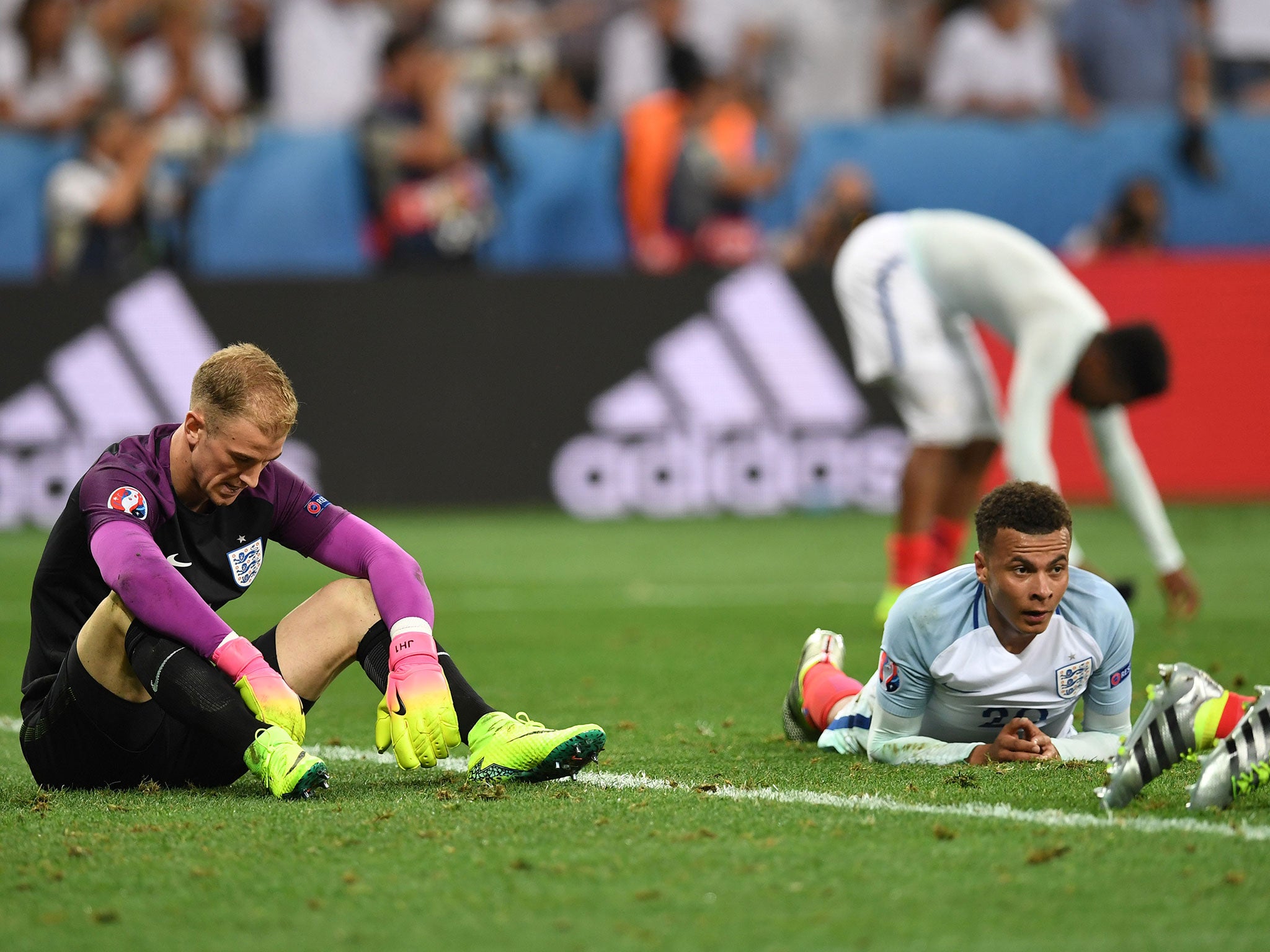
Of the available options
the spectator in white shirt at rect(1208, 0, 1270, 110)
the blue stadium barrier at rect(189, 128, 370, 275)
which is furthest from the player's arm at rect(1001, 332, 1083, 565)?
the spectator in white shirt at rect(1208, 0, 1270, 110)

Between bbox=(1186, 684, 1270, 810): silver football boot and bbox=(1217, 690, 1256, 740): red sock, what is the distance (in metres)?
0.14

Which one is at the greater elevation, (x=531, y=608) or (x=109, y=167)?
(x=109, y=167)

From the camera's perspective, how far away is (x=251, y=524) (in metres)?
4.28

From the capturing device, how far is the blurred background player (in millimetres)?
7527

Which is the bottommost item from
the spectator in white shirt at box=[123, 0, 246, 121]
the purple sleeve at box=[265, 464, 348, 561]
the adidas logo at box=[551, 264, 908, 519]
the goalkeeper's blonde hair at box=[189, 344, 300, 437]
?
the adidas logo at box=[551, 264, 908, 519]

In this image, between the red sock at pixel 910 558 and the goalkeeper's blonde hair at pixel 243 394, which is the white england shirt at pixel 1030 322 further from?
the goalkeeper's blonde hair at pixel 243 394

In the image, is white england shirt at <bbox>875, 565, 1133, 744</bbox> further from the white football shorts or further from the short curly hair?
A: the white football shorts

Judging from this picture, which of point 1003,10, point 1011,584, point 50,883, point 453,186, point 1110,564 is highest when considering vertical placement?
point 1003,10

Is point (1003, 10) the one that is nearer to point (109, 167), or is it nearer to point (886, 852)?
point (109, 167)

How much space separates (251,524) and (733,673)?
9.32 feet

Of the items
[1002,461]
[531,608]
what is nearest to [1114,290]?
[1002,461]

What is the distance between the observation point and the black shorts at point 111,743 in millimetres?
4086

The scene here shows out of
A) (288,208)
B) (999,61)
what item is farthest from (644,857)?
(999,61)

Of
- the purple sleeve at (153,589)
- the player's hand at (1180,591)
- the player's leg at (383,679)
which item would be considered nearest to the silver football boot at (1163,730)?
the player's leg at (383,679)
